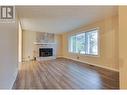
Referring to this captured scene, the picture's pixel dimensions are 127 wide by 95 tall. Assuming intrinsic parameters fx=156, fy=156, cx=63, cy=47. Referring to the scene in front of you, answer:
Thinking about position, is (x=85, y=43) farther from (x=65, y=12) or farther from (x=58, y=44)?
(x=58, y=44)

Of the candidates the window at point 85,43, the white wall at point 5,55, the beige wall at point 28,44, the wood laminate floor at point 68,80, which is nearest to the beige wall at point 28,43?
the beige wall at point 28,44

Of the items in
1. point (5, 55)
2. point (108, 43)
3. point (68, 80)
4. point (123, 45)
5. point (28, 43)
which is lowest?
point (68, 80)

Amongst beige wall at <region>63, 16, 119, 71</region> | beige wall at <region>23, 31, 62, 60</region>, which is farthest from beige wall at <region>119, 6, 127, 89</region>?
beige wall at <region>23, 31, 62, 60</region>

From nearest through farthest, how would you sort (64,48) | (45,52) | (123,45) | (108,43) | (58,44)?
(123,45)
(108,43)
(45,52)
(64,48)
(58,44)

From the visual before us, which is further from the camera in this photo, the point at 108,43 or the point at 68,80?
the point at 108,43

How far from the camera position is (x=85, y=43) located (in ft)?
26.5

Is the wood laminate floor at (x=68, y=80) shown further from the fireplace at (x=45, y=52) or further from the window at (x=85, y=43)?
the fireplace at (x=45, y=52)

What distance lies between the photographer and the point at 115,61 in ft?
18.2

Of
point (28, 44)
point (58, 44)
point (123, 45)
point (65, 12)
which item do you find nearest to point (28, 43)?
point (28, 44)

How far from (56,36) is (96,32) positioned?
5389 millimetres

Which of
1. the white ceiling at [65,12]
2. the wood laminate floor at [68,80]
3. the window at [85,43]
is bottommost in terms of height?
the wood laminate floor at [68,80]

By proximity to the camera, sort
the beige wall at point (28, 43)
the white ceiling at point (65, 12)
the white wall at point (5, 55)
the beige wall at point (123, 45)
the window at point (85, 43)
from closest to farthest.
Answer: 1. the beige wall at point (123, 45)
2. the white wall at point (5, 55)
3. the white ceiling at point (65, 12)
4. the window at point (85, 43)
5. the beige wall at point (28, 43)

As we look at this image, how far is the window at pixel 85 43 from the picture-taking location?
7.07 metres

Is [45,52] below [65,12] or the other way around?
below
